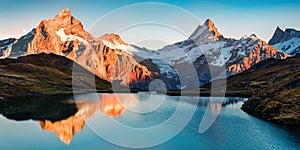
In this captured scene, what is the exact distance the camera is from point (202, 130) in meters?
82.4

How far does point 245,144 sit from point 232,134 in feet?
36.1

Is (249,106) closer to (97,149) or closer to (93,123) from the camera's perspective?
(93,123)

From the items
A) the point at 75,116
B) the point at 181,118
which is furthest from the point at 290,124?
the point at 75,116

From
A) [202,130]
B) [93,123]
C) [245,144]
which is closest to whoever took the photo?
[245,144]

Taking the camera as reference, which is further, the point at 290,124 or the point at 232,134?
the point at 290,124

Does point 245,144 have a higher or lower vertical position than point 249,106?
lower

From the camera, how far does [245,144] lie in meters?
65.9

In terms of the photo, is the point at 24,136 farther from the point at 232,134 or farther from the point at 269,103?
the point at 269,103

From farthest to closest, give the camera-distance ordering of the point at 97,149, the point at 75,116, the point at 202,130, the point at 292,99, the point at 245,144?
1. the point at 75,116
2. the point at 292,99
3. the point at 202,130
4. the point at 245,144
5. the point at 97,149

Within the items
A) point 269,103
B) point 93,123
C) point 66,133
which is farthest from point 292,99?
point 66,133

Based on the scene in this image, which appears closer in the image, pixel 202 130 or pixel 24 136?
pixel 24 136

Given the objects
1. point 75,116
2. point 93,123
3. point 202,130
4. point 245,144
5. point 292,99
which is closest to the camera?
point 245,144

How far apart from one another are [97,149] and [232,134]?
1556 inches

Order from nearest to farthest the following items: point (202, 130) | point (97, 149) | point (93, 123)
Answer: point (97, 149) → point (202, 130) → point (93, 123)
